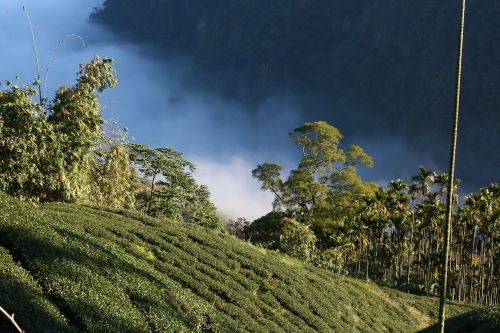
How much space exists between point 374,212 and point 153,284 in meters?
50.4

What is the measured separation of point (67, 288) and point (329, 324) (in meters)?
17.2

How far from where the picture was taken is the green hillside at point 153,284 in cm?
1555

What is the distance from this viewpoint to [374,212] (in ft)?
223

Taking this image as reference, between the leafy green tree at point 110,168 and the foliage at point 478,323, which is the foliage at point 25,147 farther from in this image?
the foliage at point 478,323

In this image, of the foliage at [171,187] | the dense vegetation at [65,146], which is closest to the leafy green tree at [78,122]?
the dense vegetation at [65,146]

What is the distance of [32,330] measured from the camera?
13016 millimetres

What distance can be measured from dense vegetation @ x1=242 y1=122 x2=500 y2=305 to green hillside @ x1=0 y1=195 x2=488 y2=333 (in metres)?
20.6

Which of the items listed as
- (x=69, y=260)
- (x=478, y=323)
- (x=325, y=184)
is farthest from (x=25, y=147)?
(x=325, y=184)

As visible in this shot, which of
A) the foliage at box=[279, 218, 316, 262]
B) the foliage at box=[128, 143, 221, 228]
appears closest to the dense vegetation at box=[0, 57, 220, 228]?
the foliage at box=[128, 143, 221, 228]

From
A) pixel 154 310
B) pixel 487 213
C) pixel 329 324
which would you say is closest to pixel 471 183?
pixel 487 213

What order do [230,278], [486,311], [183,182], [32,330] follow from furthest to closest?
1. [183,182]
2. [230,278]
3. [486,311]
4. [32,330]

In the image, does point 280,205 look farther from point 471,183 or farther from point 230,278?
point 471,183

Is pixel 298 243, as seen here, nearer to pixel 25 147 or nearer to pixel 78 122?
pixel 78 122

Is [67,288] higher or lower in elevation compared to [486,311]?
lower
